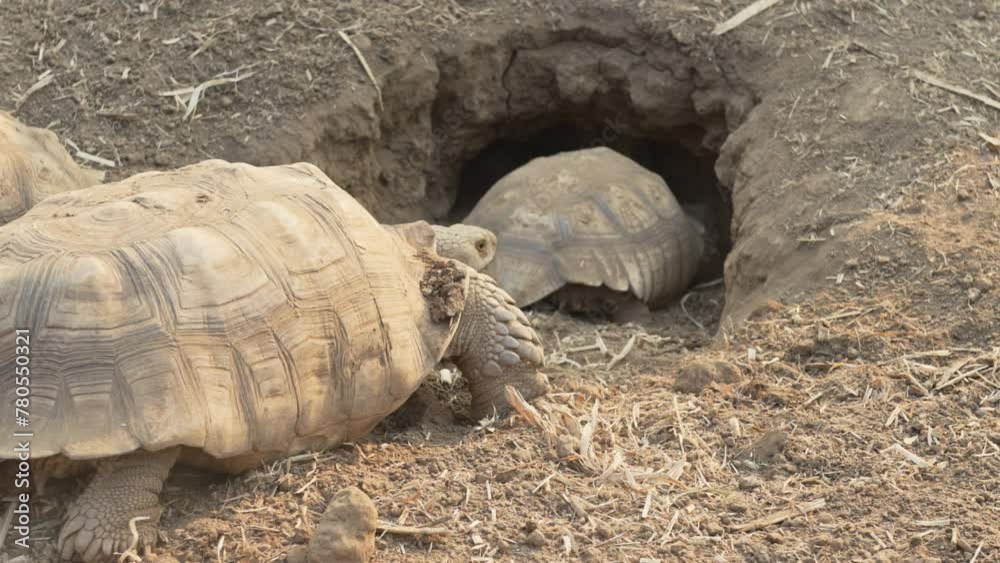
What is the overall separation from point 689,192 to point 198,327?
5.27m

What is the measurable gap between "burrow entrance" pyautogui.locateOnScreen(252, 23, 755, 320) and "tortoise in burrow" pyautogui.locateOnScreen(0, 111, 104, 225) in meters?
1.19

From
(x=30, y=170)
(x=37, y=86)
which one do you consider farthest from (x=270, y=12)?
(x=30, y=170)

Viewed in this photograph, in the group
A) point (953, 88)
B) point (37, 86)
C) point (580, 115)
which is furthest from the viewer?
point (580, 115)

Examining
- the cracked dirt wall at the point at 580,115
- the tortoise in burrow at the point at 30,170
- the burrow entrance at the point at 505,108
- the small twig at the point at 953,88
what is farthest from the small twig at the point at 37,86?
the small twig at the point at 953,88

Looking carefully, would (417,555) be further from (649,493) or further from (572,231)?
(572,231)

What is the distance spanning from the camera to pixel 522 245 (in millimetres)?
6070

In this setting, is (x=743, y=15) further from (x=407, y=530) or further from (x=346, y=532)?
(x=346, y=532)

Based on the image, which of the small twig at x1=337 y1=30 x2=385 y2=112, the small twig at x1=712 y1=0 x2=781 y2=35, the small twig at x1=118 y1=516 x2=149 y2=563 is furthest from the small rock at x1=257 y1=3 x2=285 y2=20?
the small twig at x1=118 y1=516 x2=149 y2=563

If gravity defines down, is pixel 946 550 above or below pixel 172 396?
below

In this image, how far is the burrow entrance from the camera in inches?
250

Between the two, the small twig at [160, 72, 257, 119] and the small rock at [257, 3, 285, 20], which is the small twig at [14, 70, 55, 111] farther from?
the small rock at [257, 3, 285, 20]

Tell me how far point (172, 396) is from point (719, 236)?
493 cm

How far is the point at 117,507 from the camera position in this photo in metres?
3.09

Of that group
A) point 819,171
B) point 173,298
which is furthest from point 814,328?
point 173,298
